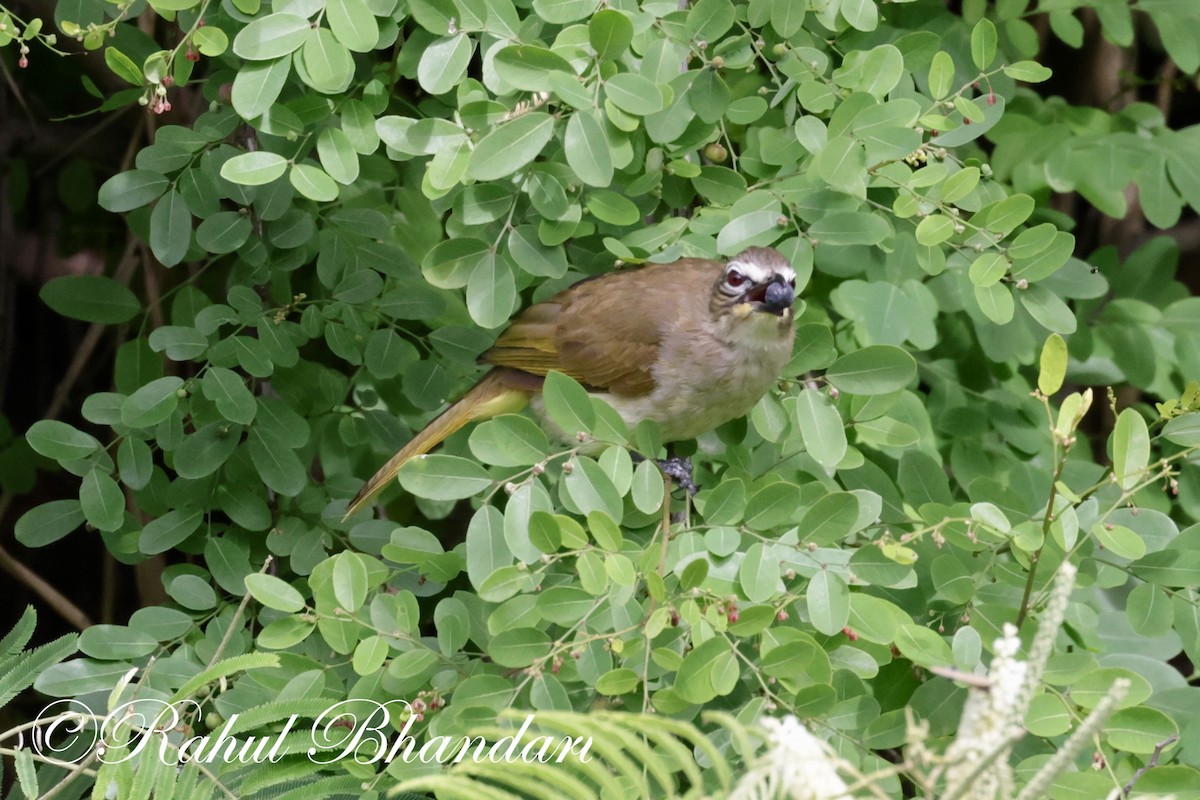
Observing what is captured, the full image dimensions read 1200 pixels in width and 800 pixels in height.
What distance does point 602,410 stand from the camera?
1592 mm

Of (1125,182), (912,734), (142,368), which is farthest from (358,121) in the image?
(1125,182)

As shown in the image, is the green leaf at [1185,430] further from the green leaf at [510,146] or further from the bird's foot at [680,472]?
the green leaf at [510,146]

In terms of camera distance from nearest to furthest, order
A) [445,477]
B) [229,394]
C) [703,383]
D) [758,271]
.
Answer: [445,477], [229,394], [758,271], [703,383]

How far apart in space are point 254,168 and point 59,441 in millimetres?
561

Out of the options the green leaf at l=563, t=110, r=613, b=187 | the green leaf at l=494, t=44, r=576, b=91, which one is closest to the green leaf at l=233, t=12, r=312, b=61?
the green leaf at l=494, t=44, r=576, b=91

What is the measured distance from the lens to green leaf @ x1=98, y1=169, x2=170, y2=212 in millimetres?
1839

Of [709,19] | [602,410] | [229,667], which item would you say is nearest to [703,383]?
[602,410]

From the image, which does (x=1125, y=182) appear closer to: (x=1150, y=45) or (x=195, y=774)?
(x=1150, y=45)

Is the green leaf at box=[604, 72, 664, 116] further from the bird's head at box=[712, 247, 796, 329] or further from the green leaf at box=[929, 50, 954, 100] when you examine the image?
the green leaf at box=[929, 50, 954, 100]

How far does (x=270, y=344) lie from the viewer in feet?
6.16

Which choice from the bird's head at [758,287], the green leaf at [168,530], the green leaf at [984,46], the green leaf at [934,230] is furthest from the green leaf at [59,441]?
the green leaf at [984,46]

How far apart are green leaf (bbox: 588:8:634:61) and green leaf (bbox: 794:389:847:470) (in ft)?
1.78

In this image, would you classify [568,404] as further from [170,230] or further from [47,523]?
[47,523]

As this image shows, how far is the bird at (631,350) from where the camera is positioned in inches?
82.2
